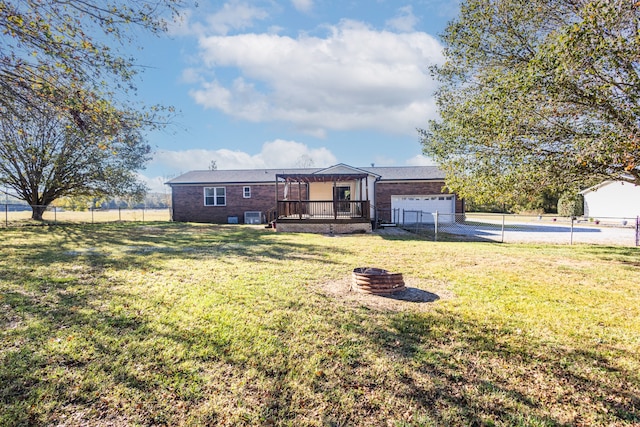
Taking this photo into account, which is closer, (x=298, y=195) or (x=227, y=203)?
(x=298, y=195)

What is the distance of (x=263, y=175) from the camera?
78.3 feet

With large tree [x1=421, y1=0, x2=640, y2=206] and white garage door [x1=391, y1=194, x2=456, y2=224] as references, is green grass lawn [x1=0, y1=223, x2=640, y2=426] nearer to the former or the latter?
large tree [x1=421, y1=0, x2=640, y2=206]

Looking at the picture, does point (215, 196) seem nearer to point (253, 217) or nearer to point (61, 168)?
point (253, 217)

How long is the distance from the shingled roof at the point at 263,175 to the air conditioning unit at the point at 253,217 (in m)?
2.28

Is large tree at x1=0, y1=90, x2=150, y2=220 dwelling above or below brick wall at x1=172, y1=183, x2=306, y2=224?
above

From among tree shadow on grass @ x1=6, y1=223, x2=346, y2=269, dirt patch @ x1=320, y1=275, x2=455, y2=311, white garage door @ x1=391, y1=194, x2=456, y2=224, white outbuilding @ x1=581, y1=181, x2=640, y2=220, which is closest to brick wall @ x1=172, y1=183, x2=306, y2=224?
white garage door @ x1=391, y1=194, x2=456, y2=224

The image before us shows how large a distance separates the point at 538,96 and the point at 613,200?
27.0 m

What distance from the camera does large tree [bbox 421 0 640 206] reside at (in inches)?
237

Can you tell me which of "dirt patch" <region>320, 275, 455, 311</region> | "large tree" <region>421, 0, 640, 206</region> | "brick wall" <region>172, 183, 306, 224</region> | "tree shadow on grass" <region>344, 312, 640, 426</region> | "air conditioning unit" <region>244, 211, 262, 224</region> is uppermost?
"large tree" <region>421, 0, 640, 206</region>

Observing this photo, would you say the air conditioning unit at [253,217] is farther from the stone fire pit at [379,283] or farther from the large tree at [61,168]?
the stone fire pit at [379,283]

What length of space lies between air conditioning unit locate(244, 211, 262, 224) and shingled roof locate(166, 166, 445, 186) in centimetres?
228

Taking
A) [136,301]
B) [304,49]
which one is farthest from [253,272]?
[304,49]

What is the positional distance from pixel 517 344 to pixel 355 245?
7.40 metres

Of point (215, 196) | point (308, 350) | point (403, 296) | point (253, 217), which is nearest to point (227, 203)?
point (215, 196)
